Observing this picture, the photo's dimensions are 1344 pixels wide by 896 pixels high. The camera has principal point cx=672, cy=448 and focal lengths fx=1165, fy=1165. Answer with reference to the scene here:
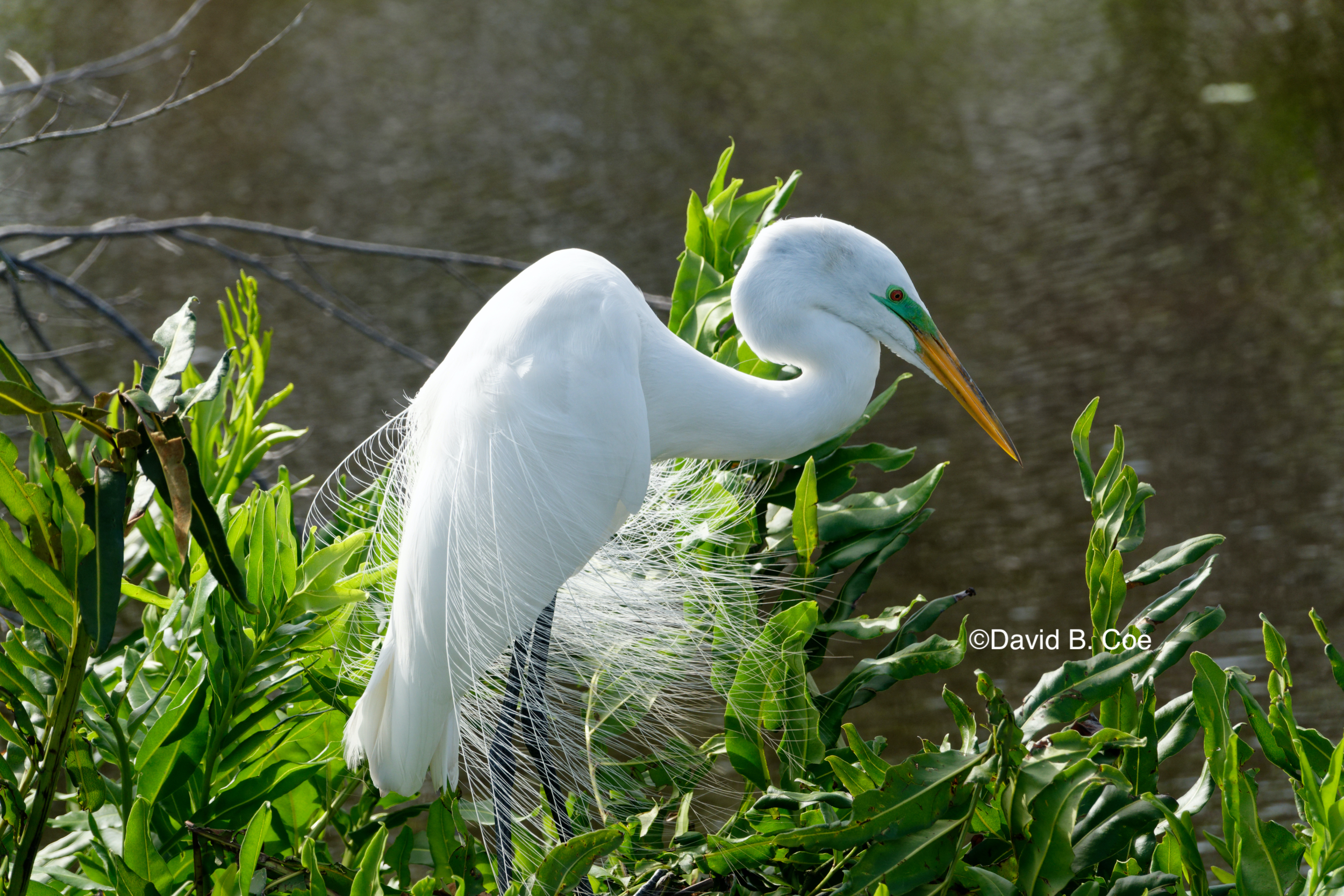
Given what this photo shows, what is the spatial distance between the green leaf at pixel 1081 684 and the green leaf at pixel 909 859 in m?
0.14

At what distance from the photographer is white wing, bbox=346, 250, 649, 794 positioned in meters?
1.44

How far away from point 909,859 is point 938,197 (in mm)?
6208

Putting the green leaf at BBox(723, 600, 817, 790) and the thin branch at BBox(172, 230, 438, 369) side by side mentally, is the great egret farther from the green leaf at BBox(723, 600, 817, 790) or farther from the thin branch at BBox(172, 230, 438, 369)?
the thin branch at BBox(172, 230, 438, 369)

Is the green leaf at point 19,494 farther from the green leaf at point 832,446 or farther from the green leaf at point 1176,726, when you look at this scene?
the green leaf at point 1176,726

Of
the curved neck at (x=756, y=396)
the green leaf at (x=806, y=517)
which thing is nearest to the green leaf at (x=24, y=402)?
the curved neck at (x=756, y=396)

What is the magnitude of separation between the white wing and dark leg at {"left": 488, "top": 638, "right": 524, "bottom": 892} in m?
0.13

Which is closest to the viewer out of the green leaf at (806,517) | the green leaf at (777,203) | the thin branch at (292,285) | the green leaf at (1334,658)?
the green leaf at (1334,658)

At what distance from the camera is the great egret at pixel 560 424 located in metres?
1.44

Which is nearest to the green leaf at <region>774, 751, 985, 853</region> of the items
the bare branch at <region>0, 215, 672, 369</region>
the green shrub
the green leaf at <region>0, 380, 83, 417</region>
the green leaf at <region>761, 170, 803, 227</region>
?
the green shrub

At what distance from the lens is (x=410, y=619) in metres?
1.45

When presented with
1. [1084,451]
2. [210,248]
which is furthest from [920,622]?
[210,248]

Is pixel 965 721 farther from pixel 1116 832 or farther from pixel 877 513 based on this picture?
pixel 877 513

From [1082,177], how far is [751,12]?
5.34 meters

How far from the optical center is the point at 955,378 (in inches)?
64.6
